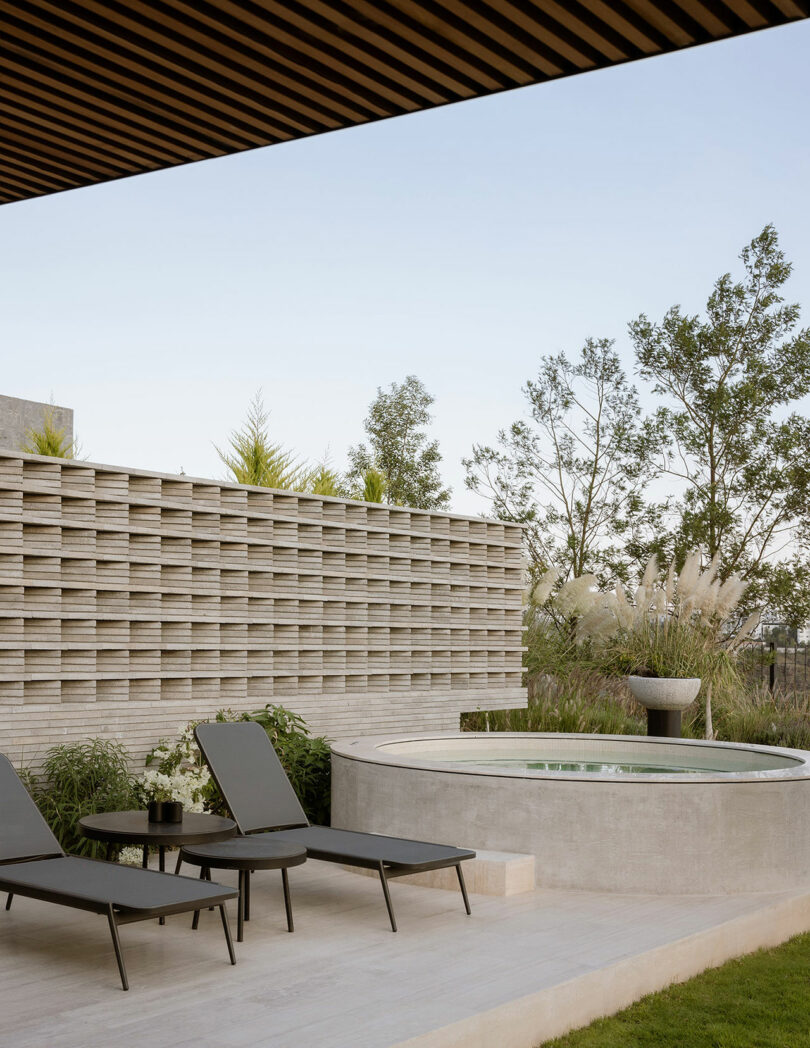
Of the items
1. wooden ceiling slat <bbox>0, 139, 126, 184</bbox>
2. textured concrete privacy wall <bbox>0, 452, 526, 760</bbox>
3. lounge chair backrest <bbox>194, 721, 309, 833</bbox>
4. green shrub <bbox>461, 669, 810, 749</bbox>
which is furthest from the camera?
green shrub <bbox>461, 669, 810, 749</bbox>

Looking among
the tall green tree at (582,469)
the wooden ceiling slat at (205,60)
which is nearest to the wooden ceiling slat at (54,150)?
the wooden ceiling slat at (205,60)

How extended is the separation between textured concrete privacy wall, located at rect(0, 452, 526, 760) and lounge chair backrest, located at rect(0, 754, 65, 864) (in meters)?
1.50

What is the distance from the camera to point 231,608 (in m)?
7.97

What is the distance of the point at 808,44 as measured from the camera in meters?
14.3

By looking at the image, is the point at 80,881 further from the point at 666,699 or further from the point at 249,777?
the point at 666,699

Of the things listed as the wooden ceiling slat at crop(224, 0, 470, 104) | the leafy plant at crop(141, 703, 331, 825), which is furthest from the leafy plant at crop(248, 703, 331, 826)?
the wooden ceiling slat at crop(224, 0, 470, 104)

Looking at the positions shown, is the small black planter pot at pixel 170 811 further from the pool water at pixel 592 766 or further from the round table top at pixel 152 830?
the pool water at pixel 592 766

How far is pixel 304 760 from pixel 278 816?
1.78 metres

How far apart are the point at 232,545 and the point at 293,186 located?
426 inches

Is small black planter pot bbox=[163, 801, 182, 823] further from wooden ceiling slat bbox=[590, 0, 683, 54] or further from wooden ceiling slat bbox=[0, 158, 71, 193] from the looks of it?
wooden ceiling slat bbox=[590, 0, 683, 54]

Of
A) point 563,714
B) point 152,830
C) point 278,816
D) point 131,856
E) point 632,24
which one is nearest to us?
point 632,24

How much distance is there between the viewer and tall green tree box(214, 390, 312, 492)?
965 cm

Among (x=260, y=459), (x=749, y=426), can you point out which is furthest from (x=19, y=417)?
(x=749, y=426)

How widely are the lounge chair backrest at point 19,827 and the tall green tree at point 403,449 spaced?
16310 millimetres
